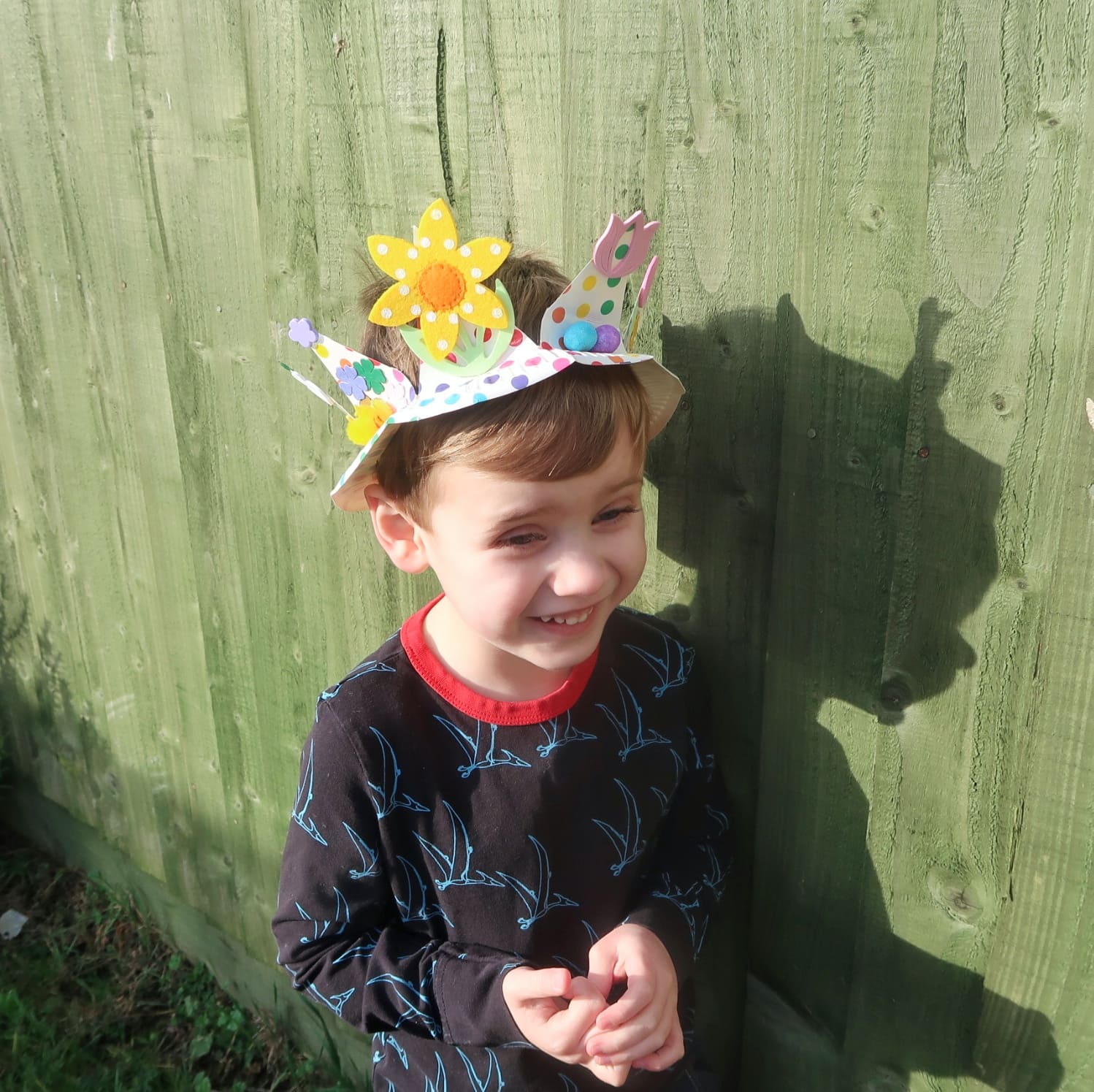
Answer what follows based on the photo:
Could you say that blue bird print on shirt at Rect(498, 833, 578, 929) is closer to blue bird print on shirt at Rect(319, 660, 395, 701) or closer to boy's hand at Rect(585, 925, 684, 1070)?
boy's hand at Rect(585, 925, 684, 1070)

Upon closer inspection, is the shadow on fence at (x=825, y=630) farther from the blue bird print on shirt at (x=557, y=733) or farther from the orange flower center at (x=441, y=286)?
the orange flower center at (x=441, y=286)

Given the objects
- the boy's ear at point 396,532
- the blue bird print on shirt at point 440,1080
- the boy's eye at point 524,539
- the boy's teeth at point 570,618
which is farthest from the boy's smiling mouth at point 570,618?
the blue bird print on shirt at point 440,1080

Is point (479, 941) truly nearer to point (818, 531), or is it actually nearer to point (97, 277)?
point (818, 531)

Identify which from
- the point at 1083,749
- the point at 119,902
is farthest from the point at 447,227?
the point at 119,902

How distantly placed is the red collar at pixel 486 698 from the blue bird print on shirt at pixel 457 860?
162 mm

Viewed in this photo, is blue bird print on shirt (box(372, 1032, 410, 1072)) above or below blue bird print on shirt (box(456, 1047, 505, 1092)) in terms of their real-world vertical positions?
below

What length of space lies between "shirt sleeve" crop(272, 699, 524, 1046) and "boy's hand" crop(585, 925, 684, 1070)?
15 cm

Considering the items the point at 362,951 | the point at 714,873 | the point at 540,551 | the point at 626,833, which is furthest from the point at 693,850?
the point at 540,551

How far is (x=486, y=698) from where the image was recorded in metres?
1.73

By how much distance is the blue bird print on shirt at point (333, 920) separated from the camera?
1733mm

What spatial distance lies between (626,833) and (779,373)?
801 millimetres

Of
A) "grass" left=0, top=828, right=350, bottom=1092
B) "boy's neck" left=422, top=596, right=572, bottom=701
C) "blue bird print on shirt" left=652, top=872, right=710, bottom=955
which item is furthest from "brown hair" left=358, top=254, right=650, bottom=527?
"grass" left=0, top=828, right=350, bottom=1092

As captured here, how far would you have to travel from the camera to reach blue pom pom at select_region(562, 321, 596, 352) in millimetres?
1472

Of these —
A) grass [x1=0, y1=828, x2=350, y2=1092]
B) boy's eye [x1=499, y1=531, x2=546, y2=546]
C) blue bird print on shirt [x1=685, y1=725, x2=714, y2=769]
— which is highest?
boy's eye [x1=499, y1=531, x2=546, y2=546]
